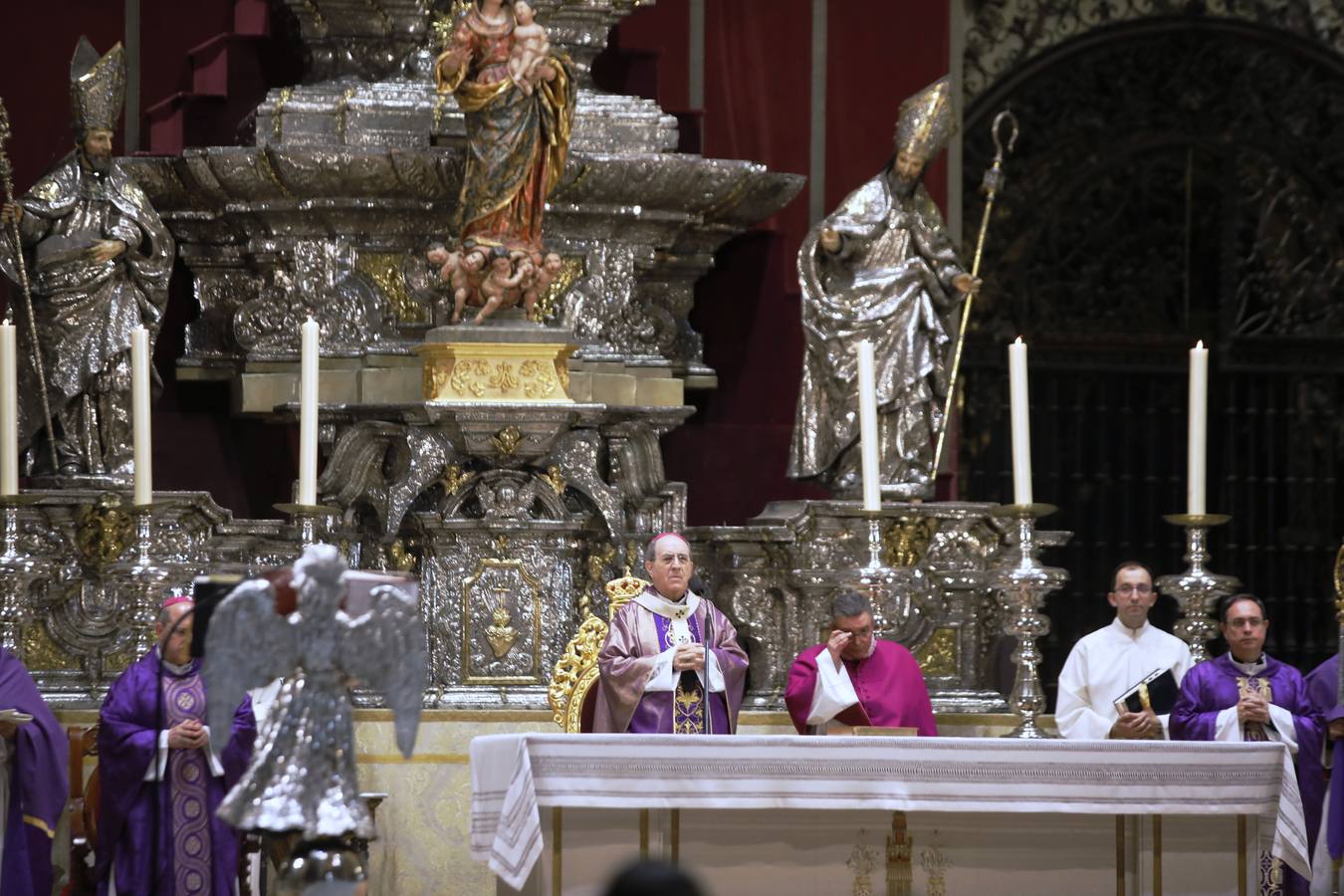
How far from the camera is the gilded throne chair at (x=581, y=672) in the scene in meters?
9.21

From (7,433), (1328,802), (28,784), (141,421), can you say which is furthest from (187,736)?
(1328,802)

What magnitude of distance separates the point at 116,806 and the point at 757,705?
8.29ft

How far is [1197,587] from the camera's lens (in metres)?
8.95

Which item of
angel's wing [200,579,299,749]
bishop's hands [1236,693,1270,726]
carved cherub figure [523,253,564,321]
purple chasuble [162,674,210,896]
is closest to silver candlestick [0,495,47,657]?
purple chasuble [162,674,210,896]

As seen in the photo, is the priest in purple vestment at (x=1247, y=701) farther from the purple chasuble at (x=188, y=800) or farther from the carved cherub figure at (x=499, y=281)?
the purple chasuble at (x=188, y=800)

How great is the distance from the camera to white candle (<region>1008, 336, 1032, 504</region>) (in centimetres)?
862

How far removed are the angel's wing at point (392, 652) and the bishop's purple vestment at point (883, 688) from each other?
2.98 metres

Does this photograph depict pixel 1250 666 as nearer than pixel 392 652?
No

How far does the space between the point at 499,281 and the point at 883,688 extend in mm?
2064

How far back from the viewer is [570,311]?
10.6 meters

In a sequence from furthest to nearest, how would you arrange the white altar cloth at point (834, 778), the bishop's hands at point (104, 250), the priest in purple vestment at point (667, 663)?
the bishop's hands at point (104, 250) < the priest in purple vestment at point (667, 663) < the white altar cloth at point (834, 778)

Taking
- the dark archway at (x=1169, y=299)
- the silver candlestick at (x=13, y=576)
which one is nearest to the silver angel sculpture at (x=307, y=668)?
the silver candlestick at (x=13, y=576)

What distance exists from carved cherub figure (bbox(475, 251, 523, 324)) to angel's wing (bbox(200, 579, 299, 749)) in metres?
3.84

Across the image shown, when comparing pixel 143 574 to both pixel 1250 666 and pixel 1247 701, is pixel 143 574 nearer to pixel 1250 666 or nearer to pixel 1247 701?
pixel 1247 701
